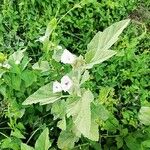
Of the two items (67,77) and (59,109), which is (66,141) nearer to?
(59,109)

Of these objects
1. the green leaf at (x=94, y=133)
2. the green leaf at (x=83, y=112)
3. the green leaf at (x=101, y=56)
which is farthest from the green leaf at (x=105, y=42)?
the green leaf at (x=94, y=133)

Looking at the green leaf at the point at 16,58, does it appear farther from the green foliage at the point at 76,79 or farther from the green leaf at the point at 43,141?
the green leaf at the point at 43,141

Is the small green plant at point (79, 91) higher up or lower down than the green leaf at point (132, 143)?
higher up

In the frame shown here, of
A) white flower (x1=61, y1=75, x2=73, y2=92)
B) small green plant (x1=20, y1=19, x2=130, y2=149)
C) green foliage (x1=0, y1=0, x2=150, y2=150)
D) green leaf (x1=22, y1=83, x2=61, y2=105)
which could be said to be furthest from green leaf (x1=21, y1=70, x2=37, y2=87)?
white flower (x1=61, y1=75, x2=73, y2=92)

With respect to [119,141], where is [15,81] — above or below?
above

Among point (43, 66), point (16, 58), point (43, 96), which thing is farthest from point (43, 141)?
point (16, 58)

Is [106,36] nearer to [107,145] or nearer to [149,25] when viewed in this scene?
[107,145]
